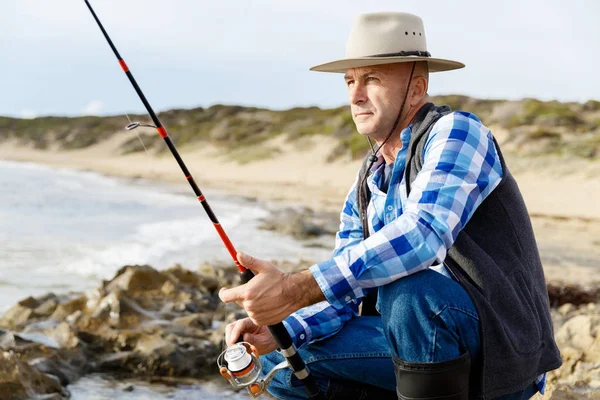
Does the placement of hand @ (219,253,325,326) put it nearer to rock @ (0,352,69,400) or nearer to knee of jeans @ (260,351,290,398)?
knee of jeans @ (260,351,290,398)

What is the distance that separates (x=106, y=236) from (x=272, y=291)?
11241 mm

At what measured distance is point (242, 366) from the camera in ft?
7.68

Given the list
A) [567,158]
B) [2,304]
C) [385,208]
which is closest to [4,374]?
[385,208]

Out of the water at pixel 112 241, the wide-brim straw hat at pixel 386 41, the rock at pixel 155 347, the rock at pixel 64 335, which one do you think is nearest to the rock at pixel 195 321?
the rock at pixel 155 347

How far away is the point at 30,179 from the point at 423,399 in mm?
28490

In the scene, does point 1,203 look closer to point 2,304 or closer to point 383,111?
point 2,304

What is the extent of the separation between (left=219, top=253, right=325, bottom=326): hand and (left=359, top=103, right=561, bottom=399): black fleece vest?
0.42 m

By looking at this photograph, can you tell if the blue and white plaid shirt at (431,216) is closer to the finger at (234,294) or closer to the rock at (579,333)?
the finger at (234,294)

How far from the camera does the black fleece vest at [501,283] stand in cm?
210

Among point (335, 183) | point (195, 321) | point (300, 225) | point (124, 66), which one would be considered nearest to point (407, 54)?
point (124, 66)

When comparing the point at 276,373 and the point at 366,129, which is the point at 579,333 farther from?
the point at 366,129

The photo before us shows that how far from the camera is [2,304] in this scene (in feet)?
22.9

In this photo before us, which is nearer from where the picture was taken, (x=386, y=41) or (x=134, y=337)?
(x=386, y=41)

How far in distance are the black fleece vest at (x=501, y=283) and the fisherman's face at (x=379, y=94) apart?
0.18 metres
